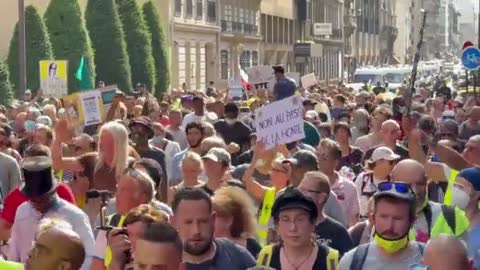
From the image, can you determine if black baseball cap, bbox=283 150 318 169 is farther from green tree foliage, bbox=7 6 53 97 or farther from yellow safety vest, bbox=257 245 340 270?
green tree foliage, bbox=7 6 53 97

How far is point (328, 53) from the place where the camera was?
9462 centimetres

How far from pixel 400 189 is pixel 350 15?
9906 cm

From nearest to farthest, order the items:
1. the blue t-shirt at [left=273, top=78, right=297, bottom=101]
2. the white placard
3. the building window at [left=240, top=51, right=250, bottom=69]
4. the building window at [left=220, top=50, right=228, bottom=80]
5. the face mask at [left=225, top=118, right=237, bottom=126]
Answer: the face mask at [left=225, top=118, right=237, bottom=126] → the white placard → the blue t-shirt at [left=273, top=78, right=297, bottom=101] → the building window at [left=220, top=50, right=228, bottom=80] → the building window at [left=240, top=51, right=250, bottom=69]

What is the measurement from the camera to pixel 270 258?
6734mm

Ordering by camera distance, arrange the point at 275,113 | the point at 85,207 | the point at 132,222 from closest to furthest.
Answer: the point at 132,222 → the point at 85,207 → the point at 275,113

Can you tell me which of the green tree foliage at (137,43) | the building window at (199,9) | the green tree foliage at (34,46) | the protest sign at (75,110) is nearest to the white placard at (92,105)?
the protest sign at (75,110)

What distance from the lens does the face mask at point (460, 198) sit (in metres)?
7.63

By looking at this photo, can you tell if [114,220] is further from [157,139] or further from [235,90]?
[235,90]

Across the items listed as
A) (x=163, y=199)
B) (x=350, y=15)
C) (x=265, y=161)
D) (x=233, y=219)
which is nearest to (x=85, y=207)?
(x=163, y=199)

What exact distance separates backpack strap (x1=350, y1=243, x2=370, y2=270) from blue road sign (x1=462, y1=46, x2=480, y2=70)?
19700 millimetres

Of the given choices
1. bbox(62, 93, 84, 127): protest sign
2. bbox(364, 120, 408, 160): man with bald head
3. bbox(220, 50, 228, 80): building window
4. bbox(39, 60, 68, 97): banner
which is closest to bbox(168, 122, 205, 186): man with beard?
bbox(364, 120, 408, 160): man with bald head

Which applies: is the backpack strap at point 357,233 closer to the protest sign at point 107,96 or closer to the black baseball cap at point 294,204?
the black baseball cap at point 294,204

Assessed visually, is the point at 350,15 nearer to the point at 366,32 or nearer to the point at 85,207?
the point at 366,32

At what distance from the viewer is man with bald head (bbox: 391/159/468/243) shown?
287 inches
